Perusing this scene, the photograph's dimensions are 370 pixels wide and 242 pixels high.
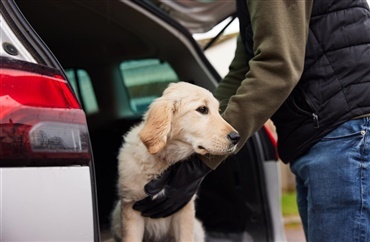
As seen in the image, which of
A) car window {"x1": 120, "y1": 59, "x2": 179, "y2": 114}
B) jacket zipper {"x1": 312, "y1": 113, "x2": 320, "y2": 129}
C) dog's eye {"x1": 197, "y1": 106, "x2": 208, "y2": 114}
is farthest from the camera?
car window {"x1": 120, "y1": 59, "x2": 179, "y2": 114}

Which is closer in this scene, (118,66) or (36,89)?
(36,89)

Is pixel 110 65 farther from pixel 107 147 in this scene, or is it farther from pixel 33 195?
pixel 33 195

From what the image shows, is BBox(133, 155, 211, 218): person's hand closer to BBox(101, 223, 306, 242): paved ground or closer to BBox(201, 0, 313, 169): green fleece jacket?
BBox(201, 0, 313, 169): green fleece jacket

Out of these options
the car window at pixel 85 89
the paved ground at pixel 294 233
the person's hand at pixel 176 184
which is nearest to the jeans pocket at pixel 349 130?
the person's hand at pixel 176 184

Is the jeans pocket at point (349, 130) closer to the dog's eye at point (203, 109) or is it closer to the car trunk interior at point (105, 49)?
the dog's eye at point (203, 109)

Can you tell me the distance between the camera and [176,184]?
2416 millimetres

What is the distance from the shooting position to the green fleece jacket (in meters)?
2.07

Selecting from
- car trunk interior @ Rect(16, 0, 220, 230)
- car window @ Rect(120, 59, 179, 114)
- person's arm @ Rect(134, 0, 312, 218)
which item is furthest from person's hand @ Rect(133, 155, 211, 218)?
car window @ Rect(120, 59, 179, 114)

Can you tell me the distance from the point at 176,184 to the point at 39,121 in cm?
100

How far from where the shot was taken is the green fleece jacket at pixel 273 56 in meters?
2.07

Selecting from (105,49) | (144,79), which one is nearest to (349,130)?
(144,79)

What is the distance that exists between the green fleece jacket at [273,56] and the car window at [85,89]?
8.46 feet

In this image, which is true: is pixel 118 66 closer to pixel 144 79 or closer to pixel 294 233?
pixel 144 79

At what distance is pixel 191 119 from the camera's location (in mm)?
2518
